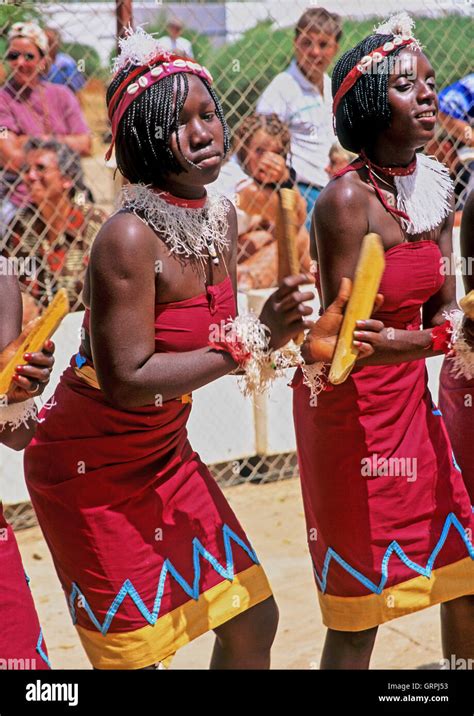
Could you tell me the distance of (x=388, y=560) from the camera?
2.78 metres

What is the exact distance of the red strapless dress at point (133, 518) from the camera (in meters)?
2.55

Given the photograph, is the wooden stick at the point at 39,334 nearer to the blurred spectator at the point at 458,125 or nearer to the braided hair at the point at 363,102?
the braided hair at the point at 363,102

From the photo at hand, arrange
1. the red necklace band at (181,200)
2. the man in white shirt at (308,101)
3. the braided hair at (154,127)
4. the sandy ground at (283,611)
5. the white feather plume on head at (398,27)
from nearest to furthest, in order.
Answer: the braided hair at (154,127), the red necklace band at (181,200), the white feather plume on head at (398,27), the sandy ground at (283,611), the man in white shirt at (308,101)

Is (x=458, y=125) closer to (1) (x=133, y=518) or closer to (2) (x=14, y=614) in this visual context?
(1) (x=133, y=518)

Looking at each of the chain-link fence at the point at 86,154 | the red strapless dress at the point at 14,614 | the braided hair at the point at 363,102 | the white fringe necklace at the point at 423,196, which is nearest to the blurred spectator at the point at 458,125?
the chain-link fence at the point at 86,154

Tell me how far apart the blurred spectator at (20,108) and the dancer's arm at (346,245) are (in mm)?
2874

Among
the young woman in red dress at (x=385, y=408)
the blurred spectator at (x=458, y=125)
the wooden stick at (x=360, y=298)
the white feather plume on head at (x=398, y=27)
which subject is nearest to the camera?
the wooden stick at (x=360, y=298)

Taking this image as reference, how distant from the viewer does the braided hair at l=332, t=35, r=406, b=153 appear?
268 cm

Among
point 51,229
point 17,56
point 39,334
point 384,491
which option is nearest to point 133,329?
point 39,334

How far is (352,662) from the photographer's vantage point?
281cm

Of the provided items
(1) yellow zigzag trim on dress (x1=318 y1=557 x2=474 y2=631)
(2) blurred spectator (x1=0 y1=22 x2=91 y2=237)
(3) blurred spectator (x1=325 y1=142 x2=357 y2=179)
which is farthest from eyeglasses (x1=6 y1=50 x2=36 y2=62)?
(1) yellow zigzag trim on dress (x1=318 y1=557 x2=474 y2=631)

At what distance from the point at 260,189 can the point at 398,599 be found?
3.54 metres

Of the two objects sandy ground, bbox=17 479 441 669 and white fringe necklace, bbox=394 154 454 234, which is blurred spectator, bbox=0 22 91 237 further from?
white fringe necklace, bbox=394 154 454 234
